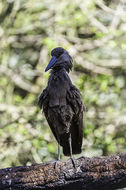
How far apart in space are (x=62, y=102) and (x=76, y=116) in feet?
0.94

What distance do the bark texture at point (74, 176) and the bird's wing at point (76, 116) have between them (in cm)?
98

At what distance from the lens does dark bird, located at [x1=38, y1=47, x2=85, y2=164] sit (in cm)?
476

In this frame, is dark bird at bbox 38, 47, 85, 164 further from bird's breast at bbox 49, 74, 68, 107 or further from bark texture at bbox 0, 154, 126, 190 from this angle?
bark texture at bbox 0, 154, 126, 190

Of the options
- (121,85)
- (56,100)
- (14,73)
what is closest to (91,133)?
(121,85)

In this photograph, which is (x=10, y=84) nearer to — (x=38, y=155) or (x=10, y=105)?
(x=10, y=105)

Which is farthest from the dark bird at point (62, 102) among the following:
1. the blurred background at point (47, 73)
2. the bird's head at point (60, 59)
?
the blurred background at point (47, 73)

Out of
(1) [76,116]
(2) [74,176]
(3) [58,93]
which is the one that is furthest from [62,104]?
(2) [74,176]

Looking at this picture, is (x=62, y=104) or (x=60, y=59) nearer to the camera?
(x=62, y=104)

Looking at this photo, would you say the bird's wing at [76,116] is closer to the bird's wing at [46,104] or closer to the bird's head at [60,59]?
the bird's wing at [46,104]

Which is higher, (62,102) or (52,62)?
(52,62)

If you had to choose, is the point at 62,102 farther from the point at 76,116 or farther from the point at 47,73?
the point at 47,73

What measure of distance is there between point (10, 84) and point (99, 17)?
2.36m

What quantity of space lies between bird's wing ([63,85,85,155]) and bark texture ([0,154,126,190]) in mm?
982

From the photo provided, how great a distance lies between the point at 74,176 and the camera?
3889 millimetres
